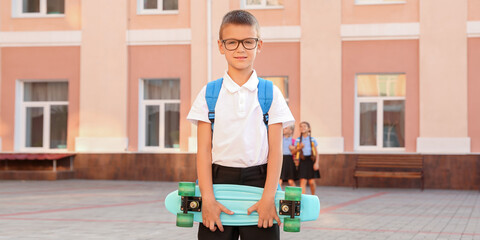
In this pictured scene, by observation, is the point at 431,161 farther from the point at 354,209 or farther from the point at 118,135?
the point at 118,135

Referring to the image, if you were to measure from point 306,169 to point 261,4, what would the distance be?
7756 millimetres

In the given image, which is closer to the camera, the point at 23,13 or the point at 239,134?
the point at 239,134

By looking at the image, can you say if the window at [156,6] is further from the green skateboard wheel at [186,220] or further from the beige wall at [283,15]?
the green skateboard wheel at [186,220]

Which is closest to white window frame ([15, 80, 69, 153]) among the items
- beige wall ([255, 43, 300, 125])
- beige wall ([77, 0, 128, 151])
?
beige wall ([77, 0, 128, 151])

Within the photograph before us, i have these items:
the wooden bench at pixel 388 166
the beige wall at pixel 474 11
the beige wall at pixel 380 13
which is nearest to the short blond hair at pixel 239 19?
the wooden bench at pixel 388 166

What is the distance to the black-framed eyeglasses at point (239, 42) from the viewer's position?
3.44 m

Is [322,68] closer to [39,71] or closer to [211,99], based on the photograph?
[39,71]

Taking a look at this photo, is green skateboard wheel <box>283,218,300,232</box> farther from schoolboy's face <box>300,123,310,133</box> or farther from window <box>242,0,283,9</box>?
window <box>242,0,283,9</box>

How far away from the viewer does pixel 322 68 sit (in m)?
20.1

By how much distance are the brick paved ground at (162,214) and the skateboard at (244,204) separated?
16.4ft

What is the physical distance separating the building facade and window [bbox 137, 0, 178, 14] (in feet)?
0.12

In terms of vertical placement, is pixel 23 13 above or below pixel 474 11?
above

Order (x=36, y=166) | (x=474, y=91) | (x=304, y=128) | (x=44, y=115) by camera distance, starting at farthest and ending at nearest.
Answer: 1. (x=44, y=115)
2. (x=36, y=166)
3. (x=474, y=91)
4. (x=304, y=128)

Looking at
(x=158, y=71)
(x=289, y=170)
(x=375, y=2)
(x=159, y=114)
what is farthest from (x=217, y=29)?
(x=289, y=170)
